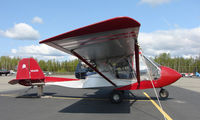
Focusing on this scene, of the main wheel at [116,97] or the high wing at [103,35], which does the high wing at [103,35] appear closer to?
the high wing at [103,35]

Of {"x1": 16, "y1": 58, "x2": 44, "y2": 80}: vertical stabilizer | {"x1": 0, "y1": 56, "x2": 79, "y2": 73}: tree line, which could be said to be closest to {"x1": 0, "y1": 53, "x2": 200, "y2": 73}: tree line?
{"x1": 0, "y1": 56, "x2": 79, "y2": 73}: tree line

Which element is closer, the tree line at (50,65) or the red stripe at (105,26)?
the red stripe at (105,26)

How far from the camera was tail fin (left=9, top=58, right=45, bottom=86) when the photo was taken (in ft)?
27.7

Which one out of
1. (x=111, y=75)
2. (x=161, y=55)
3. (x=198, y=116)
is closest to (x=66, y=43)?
(x=111, y=75)

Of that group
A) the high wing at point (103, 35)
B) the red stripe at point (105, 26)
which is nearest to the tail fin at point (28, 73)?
the high wing at point (103, 35)

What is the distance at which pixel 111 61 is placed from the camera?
7207mm

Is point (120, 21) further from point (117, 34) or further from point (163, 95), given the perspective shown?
point (163, 95)

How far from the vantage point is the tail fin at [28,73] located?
8.44 metres

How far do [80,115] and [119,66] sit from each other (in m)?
3.31

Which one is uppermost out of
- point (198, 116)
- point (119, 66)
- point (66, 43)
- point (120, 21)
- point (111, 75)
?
point (120, 21)

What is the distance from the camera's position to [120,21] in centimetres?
307

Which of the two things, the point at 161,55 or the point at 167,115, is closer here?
the point at 167,115

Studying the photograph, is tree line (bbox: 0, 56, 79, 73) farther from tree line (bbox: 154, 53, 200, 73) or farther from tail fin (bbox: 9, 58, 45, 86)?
tail fin (bbox: 9, 58, 45, 86)

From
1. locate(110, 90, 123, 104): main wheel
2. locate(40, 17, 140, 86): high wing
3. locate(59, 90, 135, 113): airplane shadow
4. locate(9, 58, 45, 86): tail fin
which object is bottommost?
locate(59, 90, 135, 113): airplane shadow
